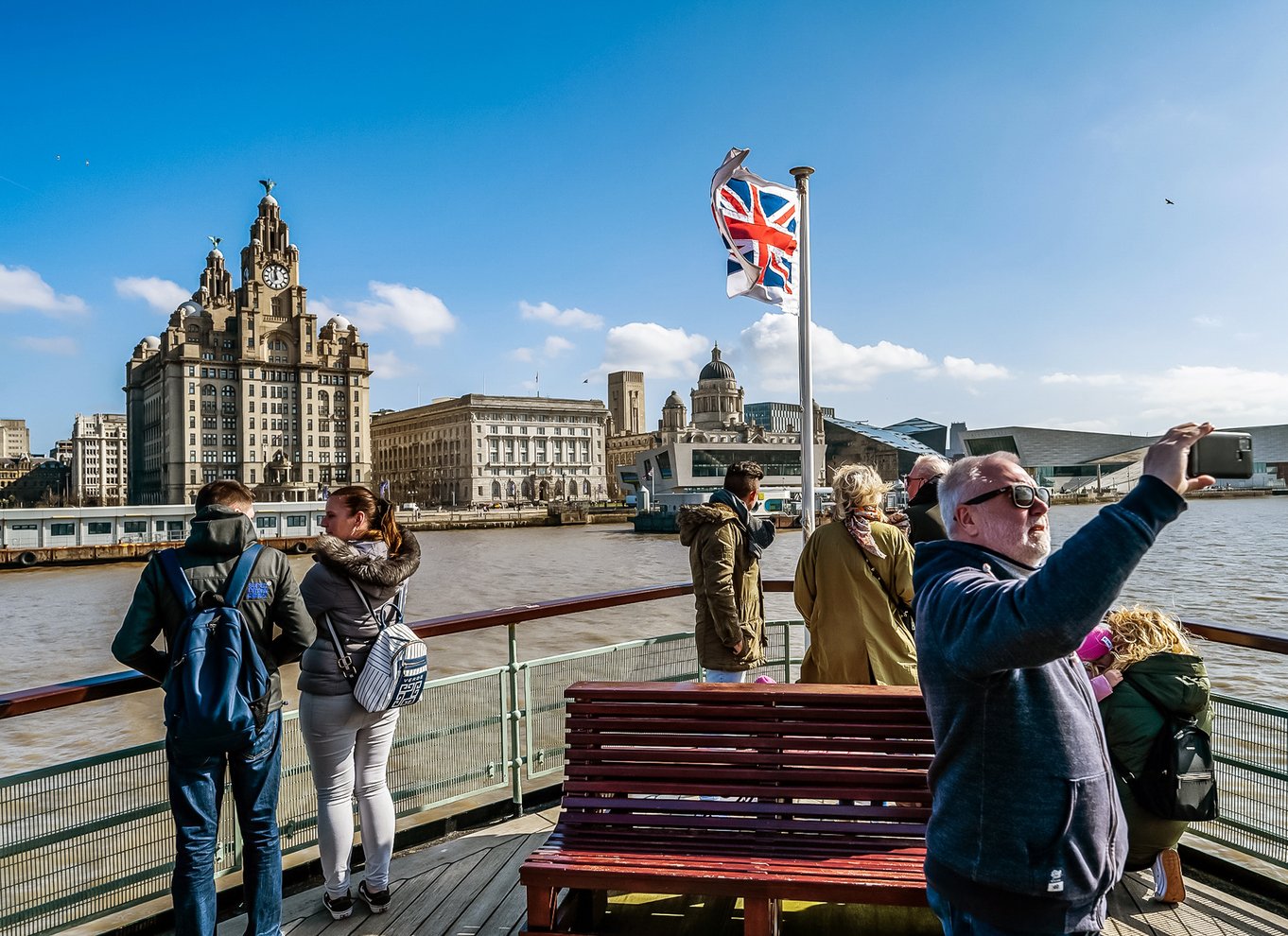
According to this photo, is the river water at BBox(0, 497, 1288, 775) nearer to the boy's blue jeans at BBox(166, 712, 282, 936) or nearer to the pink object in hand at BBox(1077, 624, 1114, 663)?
the pink object in hand at BBox(1077, 624, 1114, 663)

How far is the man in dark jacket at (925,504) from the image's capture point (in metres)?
3.64

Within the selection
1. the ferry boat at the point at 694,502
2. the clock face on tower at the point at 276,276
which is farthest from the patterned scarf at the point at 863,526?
the clock face on tower at the point at 276,276

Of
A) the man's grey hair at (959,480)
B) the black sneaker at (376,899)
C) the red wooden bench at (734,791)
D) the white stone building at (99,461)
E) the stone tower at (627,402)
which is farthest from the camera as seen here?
the stone tower at (627,402)

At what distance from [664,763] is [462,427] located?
400 ft

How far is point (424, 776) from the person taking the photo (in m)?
4.57

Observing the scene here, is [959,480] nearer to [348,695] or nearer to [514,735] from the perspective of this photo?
[348,695]

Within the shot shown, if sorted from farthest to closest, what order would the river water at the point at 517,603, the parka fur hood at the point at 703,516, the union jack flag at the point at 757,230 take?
the river water at the point at 517,603, the union jack flag at the point at 757,230, the parka fur hood at the point at 703,516

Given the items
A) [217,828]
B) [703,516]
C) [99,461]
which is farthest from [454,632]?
[99,461]

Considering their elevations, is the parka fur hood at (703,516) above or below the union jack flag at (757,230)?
below

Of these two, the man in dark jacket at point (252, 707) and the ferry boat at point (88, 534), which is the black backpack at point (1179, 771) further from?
the ferry boat at point (88, 534)

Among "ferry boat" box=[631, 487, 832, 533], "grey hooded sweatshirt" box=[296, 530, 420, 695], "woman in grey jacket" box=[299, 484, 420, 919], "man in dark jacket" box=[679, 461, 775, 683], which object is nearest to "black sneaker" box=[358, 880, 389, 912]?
"woman in grey jacket" box=[299, 484, 420, 919]

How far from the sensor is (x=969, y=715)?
5.98 ft

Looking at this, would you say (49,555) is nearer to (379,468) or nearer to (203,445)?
(203,445)

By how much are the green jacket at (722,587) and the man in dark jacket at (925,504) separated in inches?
38.2
